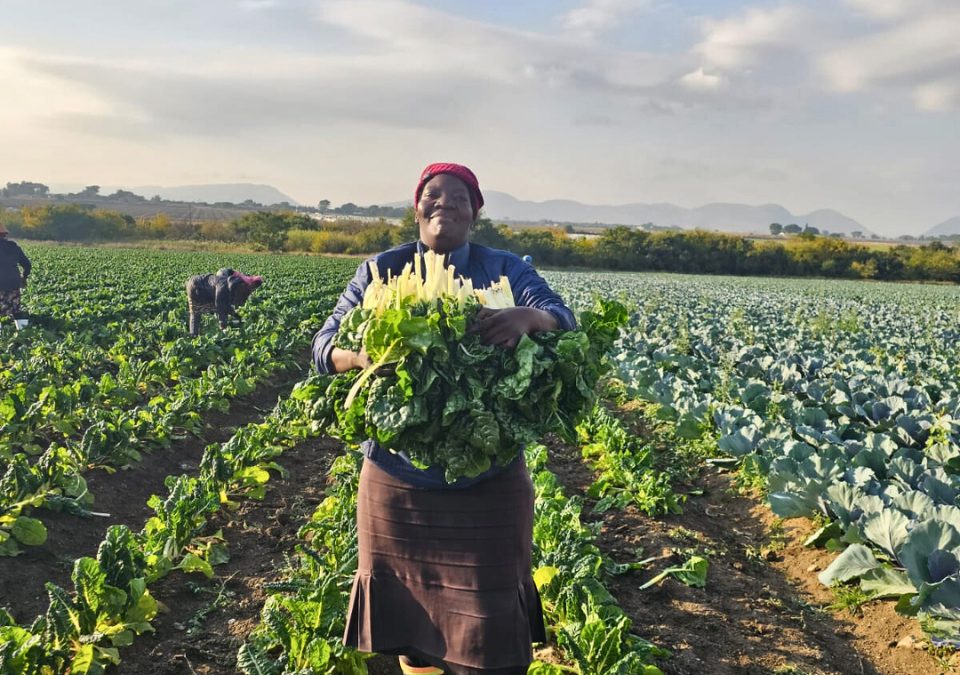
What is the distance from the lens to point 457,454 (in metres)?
2.34

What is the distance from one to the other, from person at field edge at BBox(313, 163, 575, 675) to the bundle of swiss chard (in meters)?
0.15

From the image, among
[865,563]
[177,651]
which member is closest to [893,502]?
[865,563]

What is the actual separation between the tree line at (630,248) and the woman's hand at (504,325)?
54456mm

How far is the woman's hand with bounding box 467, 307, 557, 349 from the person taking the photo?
2373 millimetres

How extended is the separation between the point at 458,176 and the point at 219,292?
1092 centimetres

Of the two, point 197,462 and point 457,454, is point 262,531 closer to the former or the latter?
point 197,462

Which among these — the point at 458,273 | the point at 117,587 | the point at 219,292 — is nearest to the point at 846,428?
the point at 458,273

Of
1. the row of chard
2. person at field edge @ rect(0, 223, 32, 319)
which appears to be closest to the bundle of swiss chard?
the row of chard

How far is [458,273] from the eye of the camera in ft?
9.64

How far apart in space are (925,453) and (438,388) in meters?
5.19

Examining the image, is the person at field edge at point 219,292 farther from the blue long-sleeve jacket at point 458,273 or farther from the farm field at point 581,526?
the blue long-sleeve jacket at point 458,273

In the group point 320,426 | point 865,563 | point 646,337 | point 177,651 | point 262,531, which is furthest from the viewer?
point 646,337

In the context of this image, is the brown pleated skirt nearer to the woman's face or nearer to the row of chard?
the row of chard

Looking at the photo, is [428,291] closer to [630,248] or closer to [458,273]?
[458,273]
